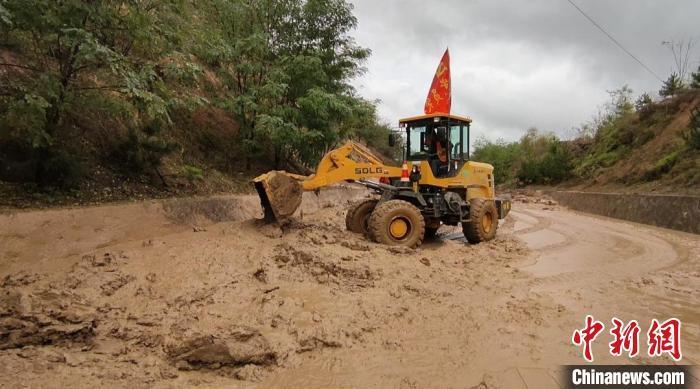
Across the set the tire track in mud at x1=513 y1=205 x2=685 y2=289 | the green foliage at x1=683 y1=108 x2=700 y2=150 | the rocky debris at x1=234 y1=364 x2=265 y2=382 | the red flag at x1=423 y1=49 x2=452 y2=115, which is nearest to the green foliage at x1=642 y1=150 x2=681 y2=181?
the green foliage at x1=683 y1=108 x2=700 y2=150

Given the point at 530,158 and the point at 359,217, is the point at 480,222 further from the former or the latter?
the point at 530,158

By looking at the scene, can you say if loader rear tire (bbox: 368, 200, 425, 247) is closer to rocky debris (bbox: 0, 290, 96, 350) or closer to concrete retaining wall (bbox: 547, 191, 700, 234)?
rocky debris (bbox: 0, 290, 96, 350)

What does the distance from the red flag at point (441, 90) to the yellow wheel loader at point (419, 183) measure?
197 cm

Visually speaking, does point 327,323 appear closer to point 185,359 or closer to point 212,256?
point 185,359

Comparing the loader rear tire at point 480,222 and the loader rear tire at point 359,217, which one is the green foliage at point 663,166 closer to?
the loader rear tire at point 480,222

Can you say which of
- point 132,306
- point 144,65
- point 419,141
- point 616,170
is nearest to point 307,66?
point 419,141

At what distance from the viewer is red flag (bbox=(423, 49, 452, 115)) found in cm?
1104

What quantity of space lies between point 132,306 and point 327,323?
6.55 feet

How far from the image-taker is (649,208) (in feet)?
49.6

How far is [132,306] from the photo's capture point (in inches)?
173

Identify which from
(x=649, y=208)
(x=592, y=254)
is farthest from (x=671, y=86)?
(x=592, y=254)

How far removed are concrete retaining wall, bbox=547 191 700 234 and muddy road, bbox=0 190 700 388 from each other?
Result: 22.2 feet

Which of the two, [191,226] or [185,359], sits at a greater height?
[191,226]

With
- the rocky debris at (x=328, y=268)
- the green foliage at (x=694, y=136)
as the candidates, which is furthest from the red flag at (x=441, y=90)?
the green foliage at (x=694, y=136)
